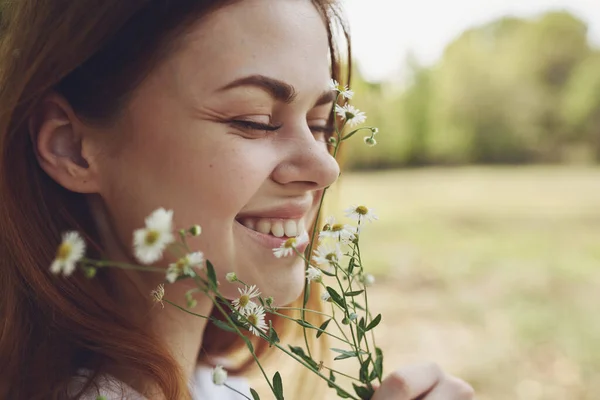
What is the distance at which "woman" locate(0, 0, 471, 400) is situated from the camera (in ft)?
3.32

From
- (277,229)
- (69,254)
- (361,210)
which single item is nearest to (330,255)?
(361,210)

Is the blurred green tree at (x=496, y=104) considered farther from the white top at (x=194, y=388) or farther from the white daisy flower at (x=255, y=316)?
the white daisy flower at (x=255, y=316)

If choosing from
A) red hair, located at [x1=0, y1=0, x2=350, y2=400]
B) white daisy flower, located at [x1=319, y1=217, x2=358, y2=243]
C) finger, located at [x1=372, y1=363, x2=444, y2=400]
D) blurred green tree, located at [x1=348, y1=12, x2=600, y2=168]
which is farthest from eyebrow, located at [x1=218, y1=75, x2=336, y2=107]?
blurred green tree, located at [x1=348, y1=12, x2=600, y2=168]

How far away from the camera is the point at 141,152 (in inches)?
41.3

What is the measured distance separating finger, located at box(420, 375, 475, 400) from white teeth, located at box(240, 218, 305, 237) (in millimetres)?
354

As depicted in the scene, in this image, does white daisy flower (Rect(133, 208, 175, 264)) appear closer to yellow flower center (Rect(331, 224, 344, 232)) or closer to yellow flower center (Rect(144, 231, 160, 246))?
yellow flower center (Rect(144, 231, 160, 246))

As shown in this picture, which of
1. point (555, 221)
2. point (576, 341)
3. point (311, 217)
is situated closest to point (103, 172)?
point (311, 217)

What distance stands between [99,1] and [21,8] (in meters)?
0.18

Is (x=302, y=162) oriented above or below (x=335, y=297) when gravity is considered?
above

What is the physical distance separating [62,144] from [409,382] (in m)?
0.71

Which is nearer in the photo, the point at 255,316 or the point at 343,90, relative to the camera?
the point at 255,316

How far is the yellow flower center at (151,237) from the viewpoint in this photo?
2.19 ft

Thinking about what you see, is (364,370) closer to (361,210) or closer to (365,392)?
(365,392)

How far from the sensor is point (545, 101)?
12.2 m
